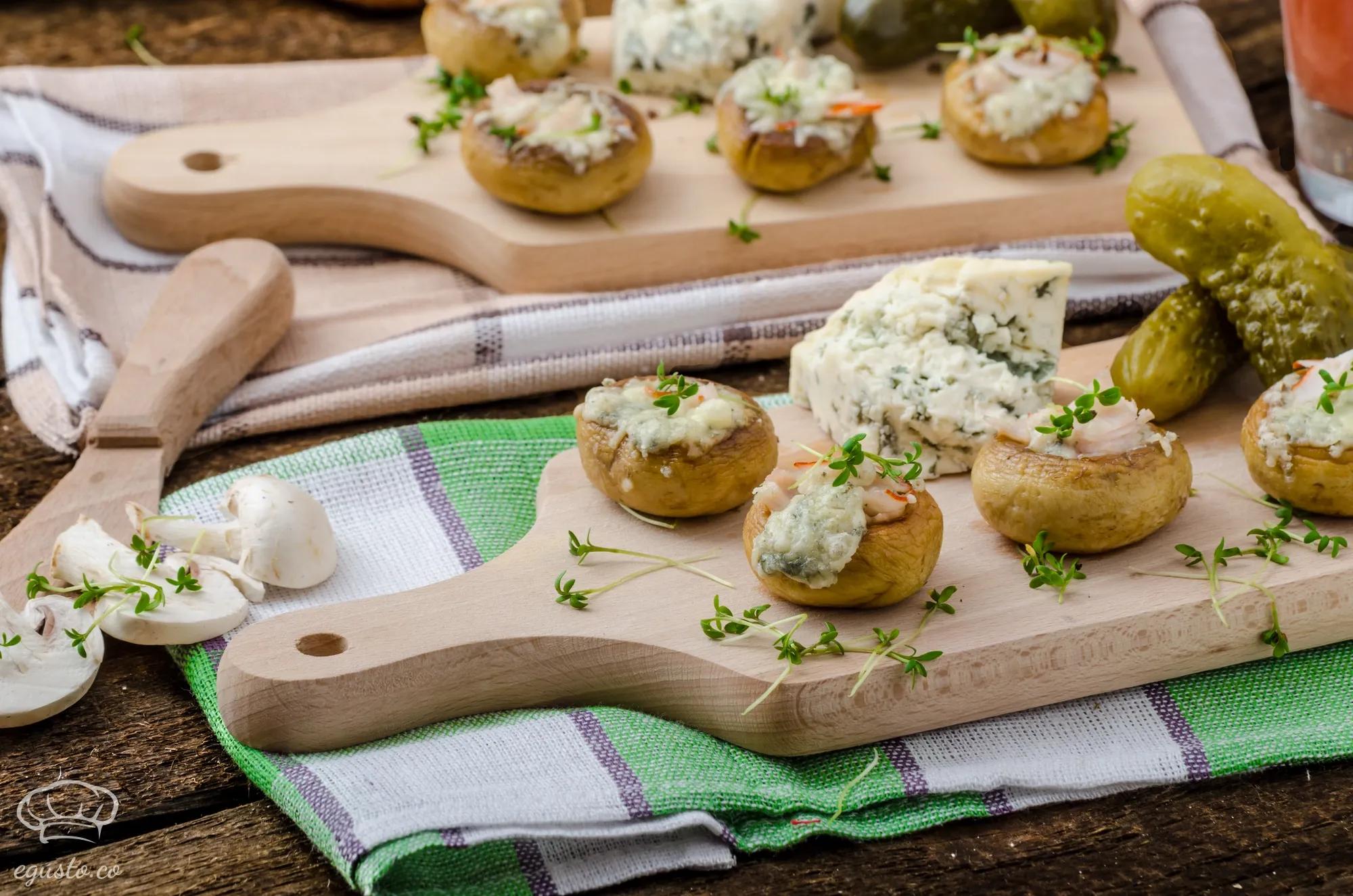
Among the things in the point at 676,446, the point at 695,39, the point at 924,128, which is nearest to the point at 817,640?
the point at 676,446

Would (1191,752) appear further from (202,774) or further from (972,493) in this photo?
(202,774)

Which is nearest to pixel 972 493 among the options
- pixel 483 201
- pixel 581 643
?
pixel 581 643

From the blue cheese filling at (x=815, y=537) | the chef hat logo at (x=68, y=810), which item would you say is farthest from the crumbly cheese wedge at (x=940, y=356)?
the chef hat logo at (x=68, y=810)

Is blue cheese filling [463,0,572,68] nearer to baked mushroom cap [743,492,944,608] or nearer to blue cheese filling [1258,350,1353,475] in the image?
baked mushroom cap [743,492,944,608]

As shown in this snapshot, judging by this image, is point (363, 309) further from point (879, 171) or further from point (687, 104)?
point (879, 171)

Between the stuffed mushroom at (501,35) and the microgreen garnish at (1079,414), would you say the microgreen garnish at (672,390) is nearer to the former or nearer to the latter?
the microgreen garnish at (1079,414)

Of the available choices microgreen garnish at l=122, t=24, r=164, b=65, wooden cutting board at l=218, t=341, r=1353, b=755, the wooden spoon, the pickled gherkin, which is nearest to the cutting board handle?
the wooden spoon

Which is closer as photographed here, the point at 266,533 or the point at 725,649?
the point at 725,649
